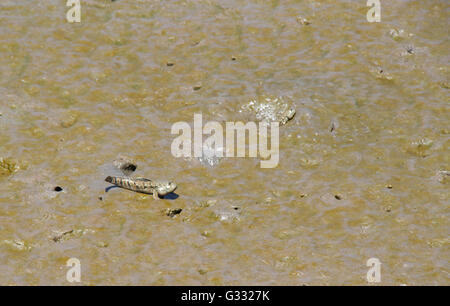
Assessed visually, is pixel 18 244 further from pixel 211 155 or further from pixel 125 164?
pixel 211 155

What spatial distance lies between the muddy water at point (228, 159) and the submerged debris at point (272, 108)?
21 centimetres

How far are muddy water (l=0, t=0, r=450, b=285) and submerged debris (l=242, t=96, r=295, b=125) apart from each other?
210 mm

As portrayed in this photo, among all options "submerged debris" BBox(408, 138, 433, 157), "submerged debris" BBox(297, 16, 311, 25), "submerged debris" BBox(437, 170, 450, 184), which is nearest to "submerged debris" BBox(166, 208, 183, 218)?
"submerged debris" BBox(408, 138, 433, 157)

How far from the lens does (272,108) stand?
17484mm

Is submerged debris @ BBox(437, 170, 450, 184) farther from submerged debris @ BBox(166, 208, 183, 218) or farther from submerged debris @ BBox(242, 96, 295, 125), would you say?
submerged debris @ BBox(166, 208, 183, 218)

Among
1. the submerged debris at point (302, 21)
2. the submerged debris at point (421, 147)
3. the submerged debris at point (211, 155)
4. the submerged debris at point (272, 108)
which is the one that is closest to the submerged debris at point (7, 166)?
the submerged debris at point (211, 155)

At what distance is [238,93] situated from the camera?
59.2 ft

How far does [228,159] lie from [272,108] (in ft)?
7.66

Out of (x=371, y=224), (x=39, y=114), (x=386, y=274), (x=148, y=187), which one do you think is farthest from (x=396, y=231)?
(x=39, y=114)

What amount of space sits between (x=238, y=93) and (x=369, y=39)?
5.34 meters

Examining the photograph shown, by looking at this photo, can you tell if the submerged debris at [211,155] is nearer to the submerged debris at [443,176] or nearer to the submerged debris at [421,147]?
the submerged debris at [421,147]

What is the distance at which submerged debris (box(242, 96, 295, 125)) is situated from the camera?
1725cm

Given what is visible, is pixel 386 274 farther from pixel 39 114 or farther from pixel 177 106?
pixel 39 114

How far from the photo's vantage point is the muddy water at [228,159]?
13109mm
